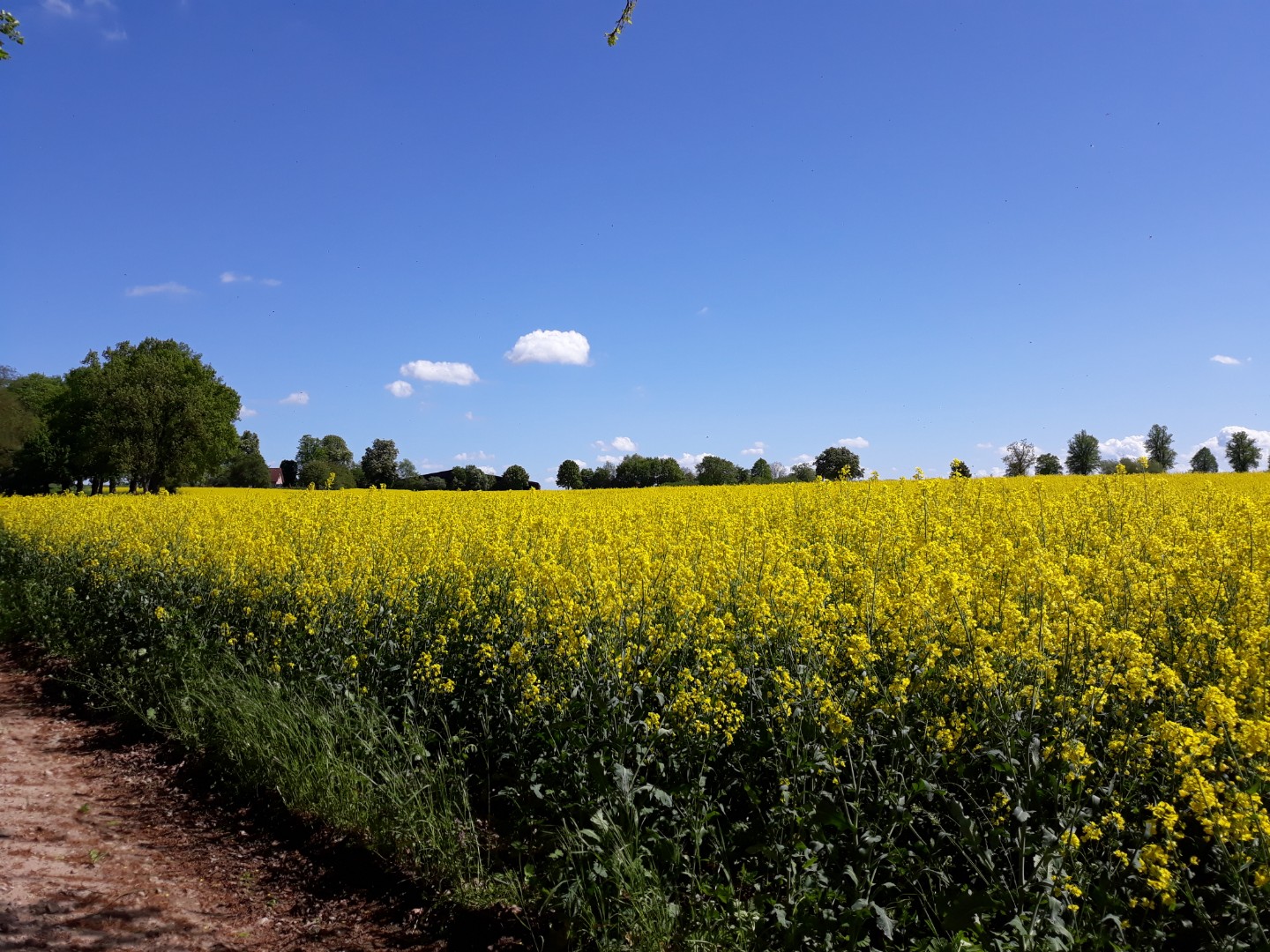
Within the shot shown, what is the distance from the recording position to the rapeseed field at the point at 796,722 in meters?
3.20

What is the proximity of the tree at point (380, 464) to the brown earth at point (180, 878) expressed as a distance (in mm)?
71386

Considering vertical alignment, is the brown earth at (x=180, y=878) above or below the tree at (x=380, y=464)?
below

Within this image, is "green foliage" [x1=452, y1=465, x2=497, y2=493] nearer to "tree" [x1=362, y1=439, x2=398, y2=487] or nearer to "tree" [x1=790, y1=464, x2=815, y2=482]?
"tree" [x1=362, y1=439, x2=398, y2=487]

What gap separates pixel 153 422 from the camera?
41.6m

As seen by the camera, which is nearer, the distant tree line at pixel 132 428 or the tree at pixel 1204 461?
the distant tree line at pixel 132 428

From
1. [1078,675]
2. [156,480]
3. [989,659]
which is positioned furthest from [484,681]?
[156,480]

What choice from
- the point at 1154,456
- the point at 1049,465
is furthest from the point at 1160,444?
the point at 1049,465

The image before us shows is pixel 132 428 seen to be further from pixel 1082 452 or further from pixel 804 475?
pixel 1082 452

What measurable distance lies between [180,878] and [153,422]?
144 ft

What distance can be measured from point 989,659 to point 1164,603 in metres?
1.96

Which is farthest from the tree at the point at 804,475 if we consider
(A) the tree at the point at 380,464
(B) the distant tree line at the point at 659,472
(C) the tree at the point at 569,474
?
(A) the tree at the point at 380,464

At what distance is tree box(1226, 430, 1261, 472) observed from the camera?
8231cm

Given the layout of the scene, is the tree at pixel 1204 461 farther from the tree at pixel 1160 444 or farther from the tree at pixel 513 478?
the tree at pixel 513 478

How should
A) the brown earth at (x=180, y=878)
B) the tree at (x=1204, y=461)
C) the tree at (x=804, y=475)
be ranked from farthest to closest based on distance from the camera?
1. the tree at (x=1204, y=461)
2. the tree at (x=804, y=475)
3. the brown earth at (x=180, y=878)
